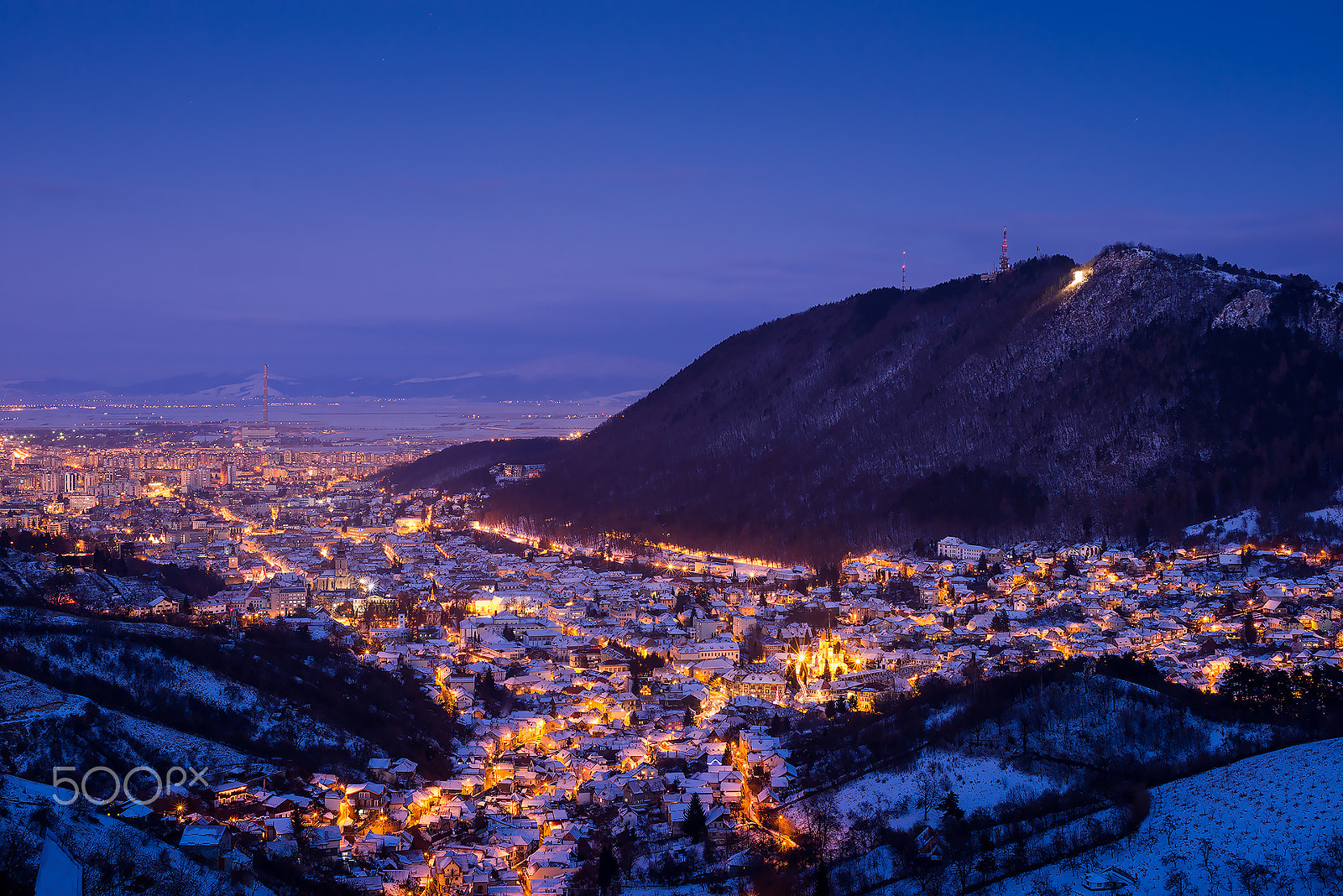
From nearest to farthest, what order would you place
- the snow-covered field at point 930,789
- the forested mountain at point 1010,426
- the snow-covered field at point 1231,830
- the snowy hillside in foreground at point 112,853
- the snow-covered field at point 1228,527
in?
1. the snowy hillside in foreground at point 112,853
2. the snow-covered field at point 1231,830
3. the snow-covered field at point 930,789
4. the snow-covered field at point 1228,527
5. the forested mountain at point 1010,426

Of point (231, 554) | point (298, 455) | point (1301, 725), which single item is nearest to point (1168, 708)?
point (1301, 725)

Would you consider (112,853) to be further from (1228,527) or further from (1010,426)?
(1010,426)

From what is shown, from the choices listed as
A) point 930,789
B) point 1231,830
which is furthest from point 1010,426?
point 1231,830

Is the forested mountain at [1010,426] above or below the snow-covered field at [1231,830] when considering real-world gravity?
above

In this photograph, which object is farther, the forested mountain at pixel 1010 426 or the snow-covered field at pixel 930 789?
the forested mountain at pixel 1010 426

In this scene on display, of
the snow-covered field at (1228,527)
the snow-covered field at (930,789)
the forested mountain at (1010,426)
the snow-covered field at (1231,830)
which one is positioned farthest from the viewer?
the forested mountain at (1010,426)

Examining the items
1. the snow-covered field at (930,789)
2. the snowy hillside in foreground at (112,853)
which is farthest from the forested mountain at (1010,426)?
the snowy hillside in foreground at (112,853)

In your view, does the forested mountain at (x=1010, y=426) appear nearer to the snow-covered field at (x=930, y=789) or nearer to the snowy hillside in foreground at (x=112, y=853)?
the snow-covered field at (x=930, y=789)
